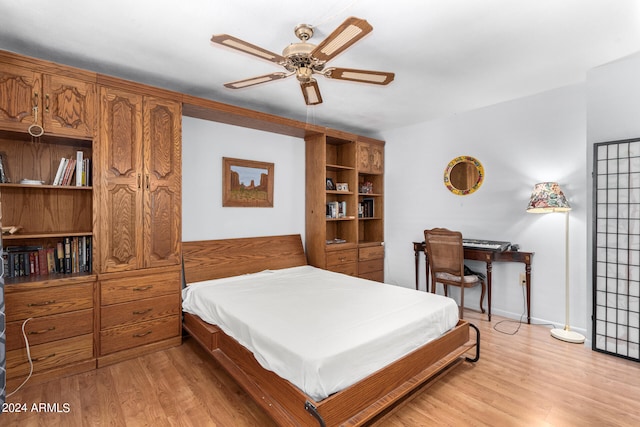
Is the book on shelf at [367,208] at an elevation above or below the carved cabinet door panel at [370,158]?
below

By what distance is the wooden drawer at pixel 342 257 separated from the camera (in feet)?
13.8

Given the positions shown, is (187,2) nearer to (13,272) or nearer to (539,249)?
(13,272)

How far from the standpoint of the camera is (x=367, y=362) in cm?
176

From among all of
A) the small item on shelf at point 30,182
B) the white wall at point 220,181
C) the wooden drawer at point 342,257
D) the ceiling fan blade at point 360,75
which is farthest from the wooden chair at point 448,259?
the small item on shelf at point 30,182

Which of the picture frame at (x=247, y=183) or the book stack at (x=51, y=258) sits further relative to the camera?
the picture frame at (x=247, y=183)

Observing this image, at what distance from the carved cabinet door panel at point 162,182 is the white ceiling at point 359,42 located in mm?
409

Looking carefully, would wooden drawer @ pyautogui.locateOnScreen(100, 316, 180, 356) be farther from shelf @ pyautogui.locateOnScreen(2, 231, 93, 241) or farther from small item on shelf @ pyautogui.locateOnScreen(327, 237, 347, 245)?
small item on shelf @ pyautogui.locateOnScreen(327, 237, 347, 245)

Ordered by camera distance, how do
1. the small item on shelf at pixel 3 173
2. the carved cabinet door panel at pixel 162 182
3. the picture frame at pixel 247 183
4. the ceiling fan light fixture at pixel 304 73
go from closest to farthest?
1. the ceiling fan light fixture at pixel 304 73
2. the small item on shelf at pixel 3 173
3. the carved cabinet door panel at pixel 162 182
4. the picture frame at pixel 247 183

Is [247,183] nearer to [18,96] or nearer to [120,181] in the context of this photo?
[120,181]

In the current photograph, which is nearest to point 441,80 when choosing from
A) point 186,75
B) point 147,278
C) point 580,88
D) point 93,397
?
point 580,88

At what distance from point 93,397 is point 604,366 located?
3.87 metres

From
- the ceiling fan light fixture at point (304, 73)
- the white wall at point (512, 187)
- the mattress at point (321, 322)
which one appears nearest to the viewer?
the mattress at point (321, 322)

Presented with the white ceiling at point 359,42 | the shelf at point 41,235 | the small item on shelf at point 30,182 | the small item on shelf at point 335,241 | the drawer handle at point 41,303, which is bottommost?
the drawer handle at point 41,303

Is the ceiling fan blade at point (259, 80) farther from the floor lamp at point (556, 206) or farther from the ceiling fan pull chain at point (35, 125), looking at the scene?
the floor lamp at point (556, 206)
